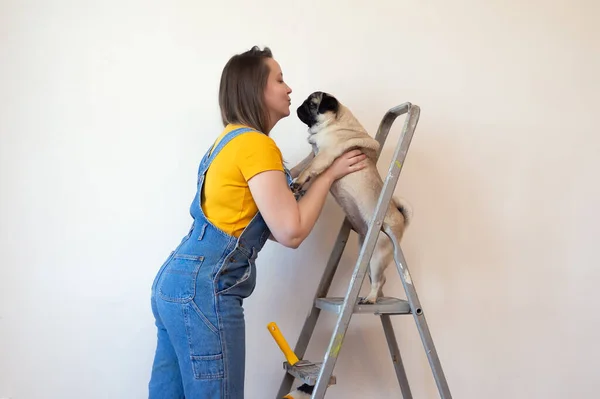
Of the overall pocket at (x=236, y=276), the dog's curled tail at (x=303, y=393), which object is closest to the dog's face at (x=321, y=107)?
the overall pocket at (x=236, y=276)


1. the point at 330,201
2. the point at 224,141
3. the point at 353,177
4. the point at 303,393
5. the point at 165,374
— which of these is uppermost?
the point at 224,141

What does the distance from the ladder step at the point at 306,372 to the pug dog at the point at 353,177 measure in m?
0.19

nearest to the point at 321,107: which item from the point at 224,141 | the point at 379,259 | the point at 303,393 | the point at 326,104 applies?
the point at 326,104

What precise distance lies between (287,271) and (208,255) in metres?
0.53

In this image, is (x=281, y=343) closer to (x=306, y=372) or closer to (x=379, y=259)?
(x=306, y=372)

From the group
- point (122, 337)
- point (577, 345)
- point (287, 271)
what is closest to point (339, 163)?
point (287, 271)

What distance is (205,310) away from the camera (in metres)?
0.96

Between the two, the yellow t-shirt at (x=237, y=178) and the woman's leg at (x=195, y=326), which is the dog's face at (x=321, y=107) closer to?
the yellow t-shirt at (x=237, y=178)

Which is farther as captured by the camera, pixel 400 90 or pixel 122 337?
pixel 400 90

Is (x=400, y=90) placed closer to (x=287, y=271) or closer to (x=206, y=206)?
(x=287, y=271)

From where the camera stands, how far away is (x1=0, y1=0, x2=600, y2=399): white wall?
4.61 ft

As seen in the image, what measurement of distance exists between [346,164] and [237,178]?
29 cm

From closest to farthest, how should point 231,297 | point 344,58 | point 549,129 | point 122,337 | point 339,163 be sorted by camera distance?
point 231,297 < point 339,163 < point 122,337 < point 344,58 < point 549,129

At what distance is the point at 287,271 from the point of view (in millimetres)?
1513
